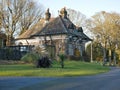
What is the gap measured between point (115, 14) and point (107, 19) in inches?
82.8

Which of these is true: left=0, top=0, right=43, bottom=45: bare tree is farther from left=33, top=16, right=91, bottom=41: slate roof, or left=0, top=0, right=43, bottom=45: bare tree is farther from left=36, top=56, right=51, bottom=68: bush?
left=36, top=56, right=51, bottom=68: bush

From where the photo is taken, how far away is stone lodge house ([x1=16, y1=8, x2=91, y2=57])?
200 feet

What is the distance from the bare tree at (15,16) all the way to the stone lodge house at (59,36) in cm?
746

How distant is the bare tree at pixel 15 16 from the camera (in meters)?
74.7

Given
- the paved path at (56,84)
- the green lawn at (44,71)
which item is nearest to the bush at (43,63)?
the green lawn at (44,71)

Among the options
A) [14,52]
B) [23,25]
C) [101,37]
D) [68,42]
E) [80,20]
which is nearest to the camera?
[14,52]

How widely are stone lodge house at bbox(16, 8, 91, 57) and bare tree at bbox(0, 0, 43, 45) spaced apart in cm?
746

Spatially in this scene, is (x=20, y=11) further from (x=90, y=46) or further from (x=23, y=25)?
(x=90, y=46)

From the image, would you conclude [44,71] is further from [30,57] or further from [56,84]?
[30,57]

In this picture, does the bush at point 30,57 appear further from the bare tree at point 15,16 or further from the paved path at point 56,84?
the bare tree at point 15,16

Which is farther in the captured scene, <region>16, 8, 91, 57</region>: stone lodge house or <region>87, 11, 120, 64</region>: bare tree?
<region>87, 11, 120, 64</region>: bare tree

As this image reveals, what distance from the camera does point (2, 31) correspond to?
2987 inches

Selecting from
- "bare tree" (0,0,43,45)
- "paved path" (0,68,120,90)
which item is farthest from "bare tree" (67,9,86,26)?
"paved path" (0,68,120,90)

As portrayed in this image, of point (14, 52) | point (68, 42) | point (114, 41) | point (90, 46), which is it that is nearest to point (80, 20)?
point (90, 46)
